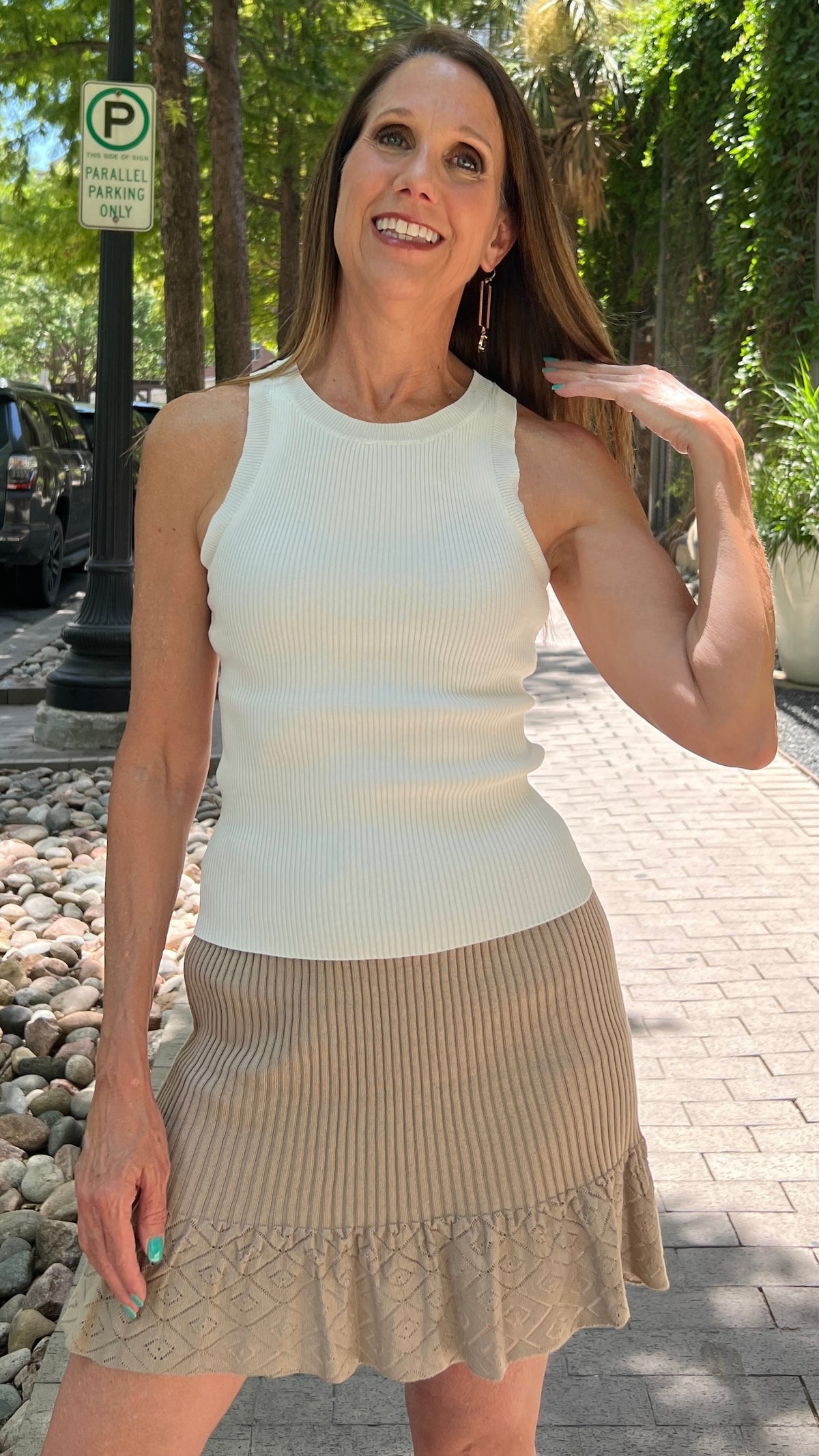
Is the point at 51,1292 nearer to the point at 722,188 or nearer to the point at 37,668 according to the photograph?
the point at 37,668

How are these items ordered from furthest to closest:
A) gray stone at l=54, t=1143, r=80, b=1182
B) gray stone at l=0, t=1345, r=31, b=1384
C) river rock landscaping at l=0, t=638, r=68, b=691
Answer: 1. river rock landscaping at l=0, t=638, r=68, b=691
2. gray stone at l=54, t=1143, r=80, b=1182
3. gray stone at l=0, t=1345, r=31, b=1384

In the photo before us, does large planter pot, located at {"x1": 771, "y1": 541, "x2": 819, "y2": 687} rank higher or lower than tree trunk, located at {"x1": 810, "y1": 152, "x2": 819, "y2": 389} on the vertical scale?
lower

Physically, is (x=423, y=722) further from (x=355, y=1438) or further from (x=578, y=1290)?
(x=355, y=1438)

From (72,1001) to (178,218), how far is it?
27.5ft

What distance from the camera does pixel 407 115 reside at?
6.40 ft

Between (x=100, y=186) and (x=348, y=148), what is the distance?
6449 mm

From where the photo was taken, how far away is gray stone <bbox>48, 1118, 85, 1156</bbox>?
395 cm

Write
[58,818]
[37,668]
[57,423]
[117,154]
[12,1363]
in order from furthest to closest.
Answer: [57,423] < [37,668] < [117,154] < [58,818] < [12,1363]

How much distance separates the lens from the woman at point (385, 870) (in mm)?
1642

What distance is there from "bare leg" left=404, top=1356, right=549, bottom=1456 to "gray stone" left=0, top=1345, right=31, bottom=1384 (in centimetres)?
143

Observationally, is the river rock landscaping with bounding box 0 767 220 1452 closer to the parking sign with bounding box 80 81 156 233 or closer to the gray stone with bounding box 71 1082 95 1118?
the gray stone with bounding box 71 1082 95 1118

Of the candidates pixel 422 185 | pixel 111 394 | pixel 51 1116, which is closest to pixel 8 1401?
pixel 51 1116

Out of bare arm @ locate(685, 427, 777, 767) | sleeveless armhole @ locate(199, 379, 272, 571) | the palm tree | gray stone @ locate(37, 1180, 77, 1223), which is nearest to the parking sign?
gray stone @ locate(37, 1180, 77, 1223)

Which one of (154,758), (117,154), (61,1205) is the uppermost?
(117,154)
